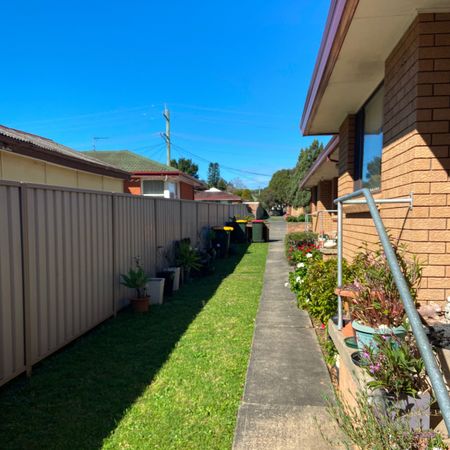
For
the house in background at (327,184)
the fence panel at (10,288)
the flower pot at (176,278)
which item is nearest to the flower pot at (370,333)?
the fence panel at (10,288)

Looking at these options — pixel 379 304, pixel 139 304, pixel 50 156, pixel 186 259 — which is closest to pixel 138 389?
pixel 379 304

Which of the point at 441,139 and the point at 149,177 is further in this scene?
the point at 149,177

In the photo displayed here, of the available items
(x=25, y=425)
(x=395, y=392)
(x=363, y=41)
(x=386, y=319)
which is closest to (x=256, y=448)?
(x=395, y=392)

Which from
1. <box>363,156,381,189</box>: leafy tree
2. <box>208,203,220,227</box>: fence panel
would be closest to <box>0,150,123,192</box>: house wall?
<box>208,203,220,227</box>: fence panel

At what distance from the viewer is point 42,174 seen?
31.1ft

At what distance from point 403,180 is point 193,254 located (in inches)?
246

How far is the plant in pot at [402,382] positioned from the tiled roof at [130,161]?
54.5 feet

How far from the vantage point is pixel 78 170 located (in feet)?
36.2

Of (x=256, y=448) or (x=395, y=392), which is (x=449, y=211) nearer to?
(x=395, y=392)

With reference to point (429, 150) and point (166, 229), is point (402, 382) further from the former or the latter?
point (166, 229)

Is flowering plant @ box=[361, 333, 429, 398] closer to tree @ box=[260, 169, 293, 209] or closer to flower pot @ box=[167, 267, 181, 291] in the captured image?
flower pot @ box=[167, 267, 181, 291]

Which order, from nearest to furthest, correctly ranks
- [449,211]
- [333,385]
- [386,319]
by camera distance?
[386,319] → [449,211] → [333,385]

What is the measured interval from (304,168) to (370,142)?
43300 millimetres

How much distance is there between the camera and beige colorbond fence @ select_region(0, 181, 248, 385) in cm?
345
